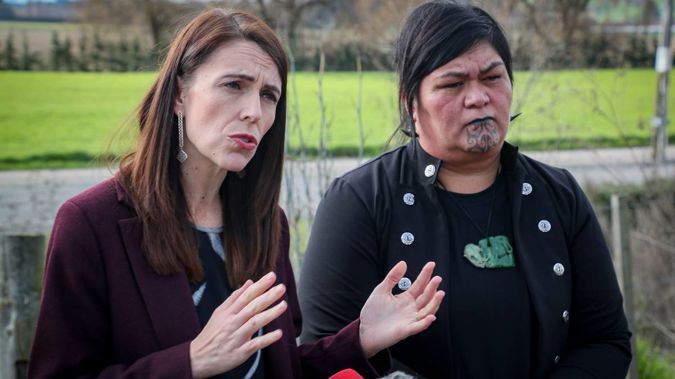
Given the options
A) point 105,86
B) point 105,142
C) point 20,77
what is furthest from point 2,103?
point 105,142

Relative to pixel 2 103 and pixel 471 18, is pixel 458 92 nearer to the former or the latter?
pixel 471 18

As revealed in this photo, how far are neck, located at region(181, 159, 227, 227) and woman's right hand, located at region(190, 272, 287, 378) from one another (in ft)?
1.23

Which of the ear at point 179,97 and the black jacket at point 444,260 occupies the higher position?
the ear at point 179,97

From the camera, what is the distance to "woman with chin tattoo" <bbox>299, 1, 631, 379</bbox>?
2.52 m

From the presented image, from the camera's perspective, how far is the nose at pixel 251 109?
84.9 inches

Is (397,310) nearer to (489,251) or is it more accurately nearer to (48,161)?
(489,251)

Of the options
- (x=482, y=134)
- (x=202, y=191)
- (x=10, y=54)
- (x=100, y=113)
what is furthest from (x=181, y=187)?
(x=100, y=113)

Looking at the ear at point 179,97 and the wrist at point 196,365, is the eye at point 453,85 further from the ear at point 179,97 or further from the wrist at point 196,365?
the wrist at point 196,365

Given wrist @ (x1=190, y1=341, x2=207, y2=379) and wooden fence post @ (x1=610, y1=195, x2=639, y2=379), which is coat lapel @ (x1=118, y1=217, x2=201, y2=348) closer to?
wrist @ (x1=190, y1=341, x2=207, y2=379)

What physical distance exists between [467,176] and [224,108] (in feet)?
3.07

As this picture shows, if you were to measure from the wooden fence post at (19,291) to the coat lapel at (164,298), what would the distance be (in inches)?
44.0

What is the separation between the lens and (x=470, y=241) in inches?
102

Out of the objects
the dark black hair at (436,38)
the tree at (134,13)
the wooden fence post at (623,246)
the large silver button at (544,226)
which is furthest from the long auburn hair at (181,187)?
the tree at (134,13)

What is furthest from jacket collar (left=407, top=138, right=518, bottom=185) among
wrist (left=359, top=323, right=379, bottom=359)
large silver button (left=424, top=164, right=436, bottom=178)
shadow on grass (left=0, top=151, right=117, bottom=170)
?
shadow on grass (left=0, top=151, right=117, bottom=170)
